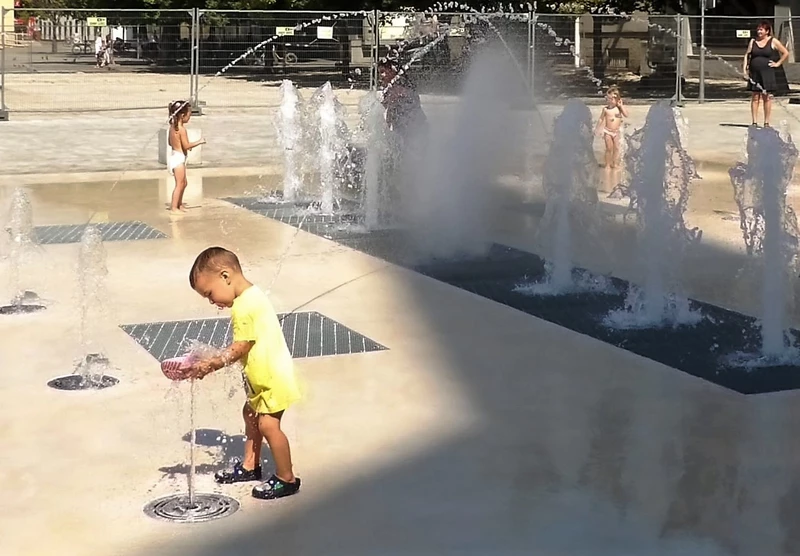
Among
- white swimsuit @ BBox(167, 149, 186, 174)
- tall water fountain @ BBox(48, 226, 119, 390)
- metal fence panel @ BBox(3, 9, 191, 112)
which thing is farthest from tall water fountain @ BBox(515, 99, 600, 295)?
metal fence panel @ BBox(3, 9, 191, 112)

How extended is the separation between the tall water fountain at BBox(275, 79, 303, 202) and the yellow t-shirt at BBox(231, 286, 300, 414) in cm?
869

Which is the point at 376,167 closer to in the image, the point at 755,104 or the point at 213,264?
the point at 213,264

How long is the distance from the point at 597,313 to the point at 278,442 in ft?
12.6

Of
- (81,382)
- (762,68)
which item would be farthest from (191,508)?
(762,68)

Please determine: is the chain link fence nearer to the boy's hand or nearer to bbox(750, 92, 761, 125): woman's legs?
bbox(750, 92, 761, 125): woman's legs

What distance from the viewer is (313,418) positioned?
233 inches

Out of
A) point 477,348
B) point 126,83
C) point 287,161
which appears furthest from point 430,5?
point 477,348

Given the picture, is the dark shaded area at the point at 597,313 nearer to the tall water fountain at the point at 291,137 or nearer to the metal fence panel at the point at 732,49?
the tall water fountain at the point at 291,137

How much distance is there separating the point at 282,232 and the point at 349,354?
168 inches

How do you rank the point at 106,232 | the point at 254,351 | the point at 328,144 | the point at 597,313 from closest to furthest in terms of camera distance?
1. the point at 254,351
2. the point at 597,313
3. the point at 106,232
4. the point at 328,144

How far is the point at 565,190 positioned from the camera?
9.40 m

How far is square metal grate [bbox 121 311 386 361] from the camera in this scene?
7.16 metres

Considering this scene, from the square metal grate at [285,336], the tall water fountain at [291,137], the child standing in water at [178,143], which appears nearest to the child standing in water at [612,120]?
the tall water fountain at [291,137]

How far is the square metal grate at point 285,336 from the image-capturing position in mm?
7156
